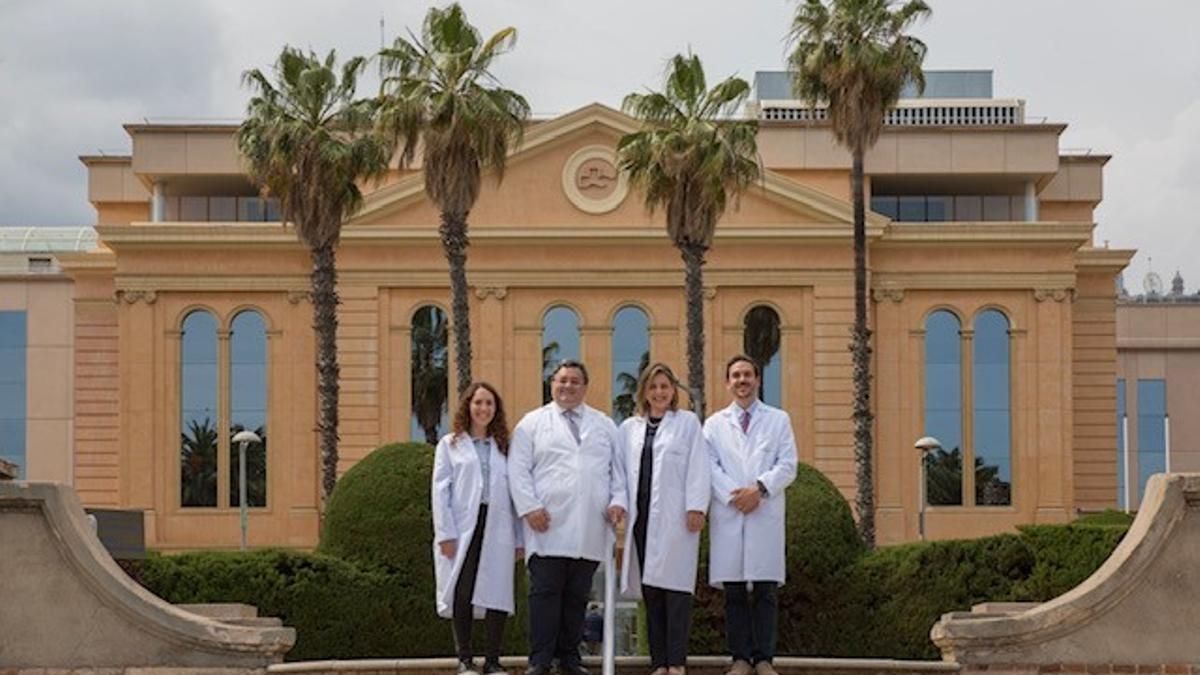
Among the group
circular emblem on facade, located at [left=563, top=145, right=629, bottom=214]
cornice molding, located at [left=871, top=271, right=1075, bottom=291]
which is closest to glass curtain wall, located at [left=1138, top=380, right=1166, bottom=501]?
cornice molding, located at [left=871, top=271, right=1075, bottom=291]

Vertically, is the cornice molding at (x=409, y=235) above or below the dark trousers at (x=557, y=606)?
above

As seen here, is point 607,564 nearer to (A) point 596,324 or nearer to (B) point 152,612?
(B) point 152,612

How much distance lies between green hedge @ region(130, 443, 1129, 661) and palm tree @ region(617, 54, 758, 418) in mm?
17959

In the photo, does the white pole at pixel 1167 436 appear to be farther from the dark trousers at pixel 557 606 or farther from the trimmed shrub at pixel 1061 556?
the dark trousers at pixel 557 606

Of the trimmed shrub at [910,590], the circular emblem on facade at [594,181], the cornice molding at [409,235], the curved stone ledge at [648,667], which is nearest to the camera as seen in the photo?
the curved stone ledge at [648,667]

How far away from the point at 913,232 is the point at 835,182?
530 centimetres

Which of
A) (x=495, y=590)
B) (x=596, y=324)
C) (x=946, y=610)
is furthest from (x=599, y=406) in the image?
(x=495, y=590)

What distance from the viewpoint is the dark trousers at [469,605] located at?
14.5 metres

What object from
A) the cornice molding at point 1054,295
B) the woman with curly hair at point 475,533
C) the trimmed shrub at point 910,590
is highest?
the cornice molding at point 1054,295

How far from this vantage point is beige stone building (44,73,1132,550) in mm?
49438

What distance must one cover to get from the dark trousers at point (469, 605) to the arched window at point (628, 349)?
3450cm

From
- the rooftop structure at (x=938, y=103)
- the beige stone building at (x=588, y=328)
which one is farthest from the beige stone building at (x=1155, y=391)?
the beige stone building at (x=588, y=328)

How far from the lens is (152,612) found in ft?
47.3

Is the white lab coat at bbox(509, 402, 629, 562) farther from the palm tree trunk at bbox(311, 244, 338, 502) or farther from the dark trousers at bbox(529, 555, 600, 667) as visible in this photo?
the palm tree trunk at bbox(311, 244, 338, 502)
